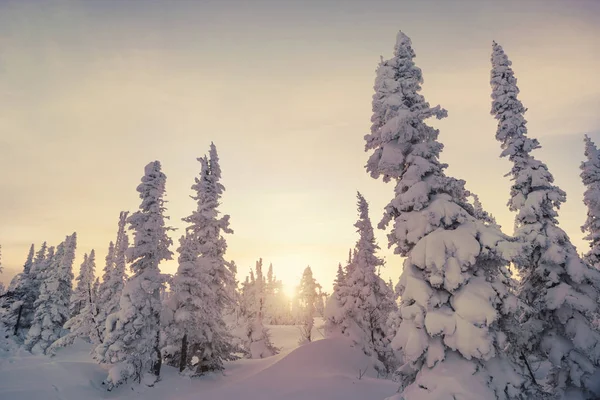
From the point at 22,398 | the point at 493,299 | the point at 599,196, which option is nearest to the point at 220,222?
the point at 22,398

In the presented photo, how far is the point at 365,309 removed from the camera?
101ft

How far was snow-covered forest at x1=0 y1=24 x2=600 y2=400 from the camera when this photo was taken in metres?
11.2

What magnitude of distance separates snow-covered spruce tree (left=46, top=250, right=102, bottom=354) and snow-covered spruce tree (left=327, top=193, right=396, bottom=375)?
22.2 m

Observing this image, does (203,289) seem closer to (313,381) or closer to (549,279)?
(313,381)

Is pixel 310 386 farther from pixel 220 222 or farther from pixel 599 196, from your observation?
pixel 599 196

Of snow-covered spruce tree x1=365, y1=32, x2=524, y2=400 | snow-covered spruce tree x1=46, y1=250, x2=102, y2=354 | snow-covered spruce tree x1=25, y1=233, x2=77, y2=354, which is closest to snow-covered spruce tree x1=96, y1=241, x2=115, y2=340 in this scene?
snow-covered spruce tree x1=46, y1=250, x2=102, y2=354

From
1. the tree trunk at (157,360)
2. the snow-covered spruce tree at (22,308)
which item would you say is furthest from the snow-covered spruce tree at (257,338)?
the snow-covered spruce tree at (22,308)

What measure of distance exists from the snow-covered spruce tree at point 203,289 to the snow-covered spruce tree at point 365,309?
10058mm

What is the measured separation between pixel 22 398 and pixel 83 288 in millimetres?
47365

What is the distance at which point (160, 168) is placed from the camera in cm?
2531

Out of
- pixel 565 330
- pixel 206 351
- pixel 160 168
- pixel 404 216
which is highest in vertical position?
pixel 160 168

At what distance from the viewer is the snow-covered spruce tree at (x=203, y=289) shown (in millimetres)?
24953

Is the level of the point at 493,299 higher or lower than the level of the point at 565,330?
higher

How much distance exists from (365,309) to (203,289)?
48.1 feet
